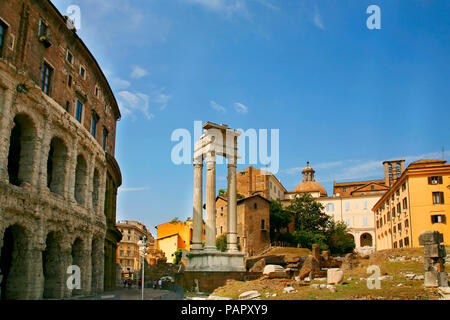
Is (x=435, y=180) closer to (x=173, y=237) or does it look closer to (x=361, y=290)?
(x=361, y=290)

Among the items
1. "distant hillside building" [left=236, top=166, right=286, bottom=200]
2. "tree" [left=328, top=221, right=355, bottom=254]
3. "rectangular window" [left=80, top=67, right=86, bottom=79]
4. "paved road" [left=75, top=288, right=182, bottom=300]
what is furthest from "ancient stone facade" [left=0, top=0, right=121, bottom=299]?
"distant hillside building" [left=236, top=166, right=286, bottom=200]

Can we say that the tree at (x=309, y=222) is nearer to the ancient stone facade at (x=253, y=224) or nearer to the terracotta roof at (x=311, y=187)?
the ancient stone facade at (x=253, y=224)

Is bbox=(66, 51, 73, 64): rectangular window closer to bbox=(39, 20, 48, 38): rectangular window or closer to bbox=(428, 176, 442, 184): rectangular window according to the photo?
bbox=(39, 20, 48, 38): rectangular window

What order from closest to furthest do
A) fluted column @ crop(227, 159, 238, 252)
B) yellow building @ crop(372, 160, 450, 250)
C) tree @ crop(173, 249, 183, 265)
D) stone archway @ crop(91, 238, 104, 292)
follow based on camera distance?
stone archway @ crop(91, 238, 104, 292) → fluted column @ crop(227, 159, 238, 252) → yellow building @ crop(372, 160, 450, 250) → tree @ crop(173, 249, 183, 265)

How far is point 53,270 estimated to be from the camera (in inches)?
893

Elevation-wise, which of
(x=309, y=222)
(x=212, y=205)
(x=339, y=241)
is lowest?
(x=339, y=241)

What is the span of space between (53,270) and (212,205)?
12.8 metres

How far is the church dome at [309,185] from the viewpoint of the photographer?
90.3 metres

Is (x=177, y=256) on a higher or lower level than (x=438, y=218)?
lower

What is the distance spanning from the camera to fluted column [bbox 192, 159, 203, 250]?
32000mm

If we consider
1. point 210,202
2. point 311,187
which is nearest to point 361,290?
point 210,202

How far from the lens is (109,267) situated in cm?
3466


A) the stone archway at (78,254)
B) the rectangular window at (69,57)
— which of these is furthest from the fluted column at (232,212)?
the rectangular window at (69,57)

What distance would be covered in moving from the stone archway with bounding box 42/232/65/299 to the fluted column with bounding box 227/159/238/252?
12.8 meters
